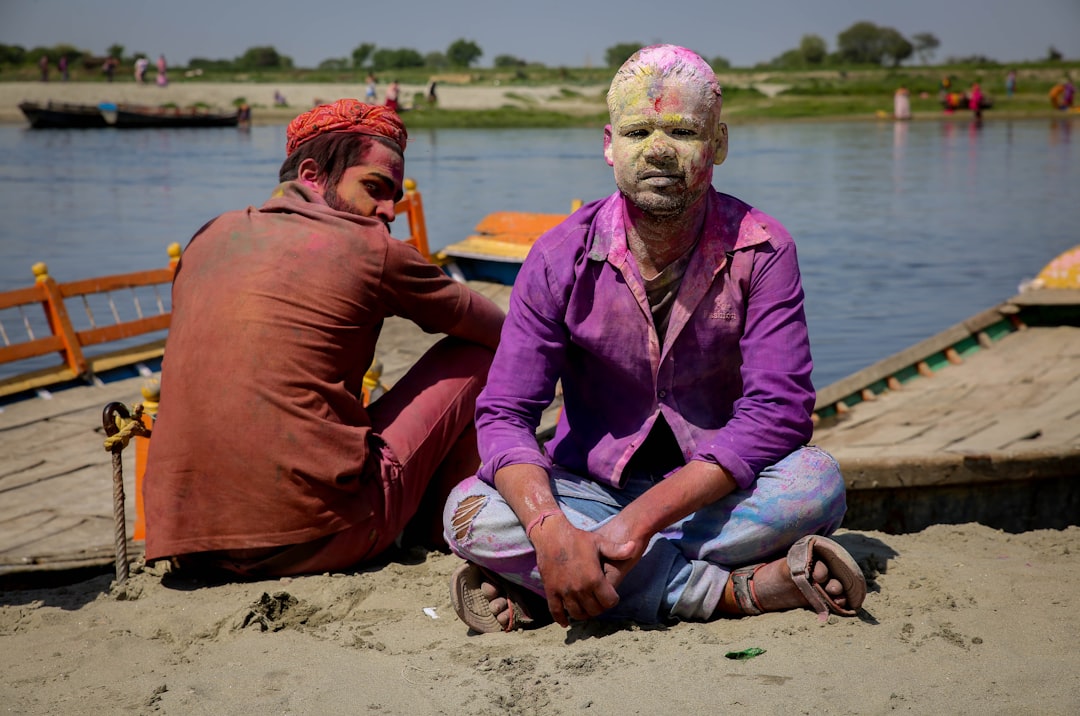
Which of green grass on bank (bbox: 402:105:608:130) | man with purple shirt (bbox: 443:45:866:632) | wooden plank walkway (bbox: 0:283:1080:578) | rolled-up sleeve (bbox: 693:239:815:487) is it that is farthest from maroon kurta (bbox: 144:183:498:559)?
green grass on bank (bbox: 402:105:608:130)

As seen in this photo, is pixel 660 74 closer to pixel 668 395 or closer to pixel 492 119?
pixel 668 395

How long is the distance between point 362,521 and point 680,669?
115 cm

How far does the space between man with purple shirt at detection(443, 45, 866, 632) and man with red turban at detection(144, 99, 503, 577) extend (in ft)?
1.60

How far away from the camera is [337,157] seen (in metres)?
3.40

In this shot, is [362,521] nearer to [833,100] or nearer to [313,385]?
[313,385]

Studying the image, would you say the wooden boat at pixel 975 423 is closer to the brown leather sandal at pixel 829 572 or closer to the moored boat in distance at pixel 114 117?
the brown leather sandal at pixel 829 572

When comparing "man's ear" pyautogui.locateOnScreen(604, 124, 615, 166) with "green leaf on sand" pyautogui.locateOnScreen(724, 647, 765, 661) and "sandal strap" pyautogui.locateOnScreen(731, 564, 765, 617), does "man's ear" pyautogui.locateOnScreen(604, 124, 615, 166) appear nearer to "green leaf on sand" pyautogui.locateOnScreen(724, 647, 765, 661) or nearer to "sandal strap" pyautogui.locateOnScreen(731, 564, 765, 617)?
"sandal strap" pyautogui.locateOnScreen(731, 564, 765, 617)

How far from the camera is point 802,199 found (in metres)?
22.4

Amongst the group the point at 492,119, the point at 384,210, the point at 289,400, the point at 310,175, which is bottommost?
the point at 289,400

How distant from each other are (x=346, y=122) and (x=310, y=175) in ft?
0.66

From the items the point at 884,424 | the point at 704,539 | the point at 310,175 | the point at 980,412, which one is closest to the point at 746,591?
the point at 704,539

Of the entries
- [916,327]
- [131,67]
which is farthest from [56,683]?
[131,67]

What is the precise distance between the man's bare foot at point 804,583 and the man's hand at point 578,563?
354 mm

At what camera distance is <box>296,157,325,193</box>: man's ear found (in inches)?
134
